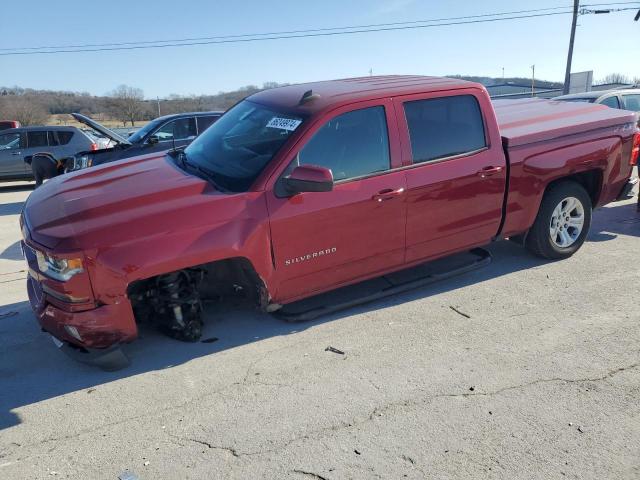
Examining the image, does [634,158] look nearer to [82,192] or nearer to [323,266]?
[323,266]

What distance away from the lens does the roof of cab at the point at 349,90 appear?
13.7ft

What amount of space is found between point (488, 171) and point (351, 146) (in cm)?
140

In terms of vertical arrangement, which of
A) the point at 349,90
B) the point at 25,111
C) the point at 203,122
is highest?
the point at 349,90

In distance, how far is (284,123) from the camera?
414 centimetres

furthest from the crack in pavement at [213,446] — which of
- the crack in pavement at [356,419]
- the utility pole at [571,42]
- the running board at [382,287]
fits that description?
the utility pole at [571,42]

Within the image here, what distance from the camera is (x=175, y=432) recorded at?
9.82 ft

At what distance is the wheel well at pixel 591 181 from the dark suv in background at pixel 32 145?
12073 mm

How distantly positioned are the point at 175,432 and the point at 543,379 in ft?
7.71

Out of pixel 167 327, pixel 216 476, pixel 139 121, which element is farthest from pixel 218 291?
pixel 139 121

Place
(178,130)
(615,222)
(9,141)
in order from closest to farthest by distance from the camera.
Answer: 1. (615,222)
2. (178,130)
3. (9,141)

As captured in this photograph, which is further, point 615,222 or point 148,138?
point 148,138

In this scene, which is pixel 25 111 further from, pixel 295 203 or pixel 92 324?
pixel 295 203

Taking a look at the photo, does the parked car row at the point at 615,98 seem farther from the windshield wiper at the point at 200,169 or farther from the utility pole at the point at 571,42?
the utility pole at the point at 571,42

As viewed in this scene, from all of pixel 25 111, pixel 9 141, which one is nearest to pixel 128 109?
pixel 25 111
